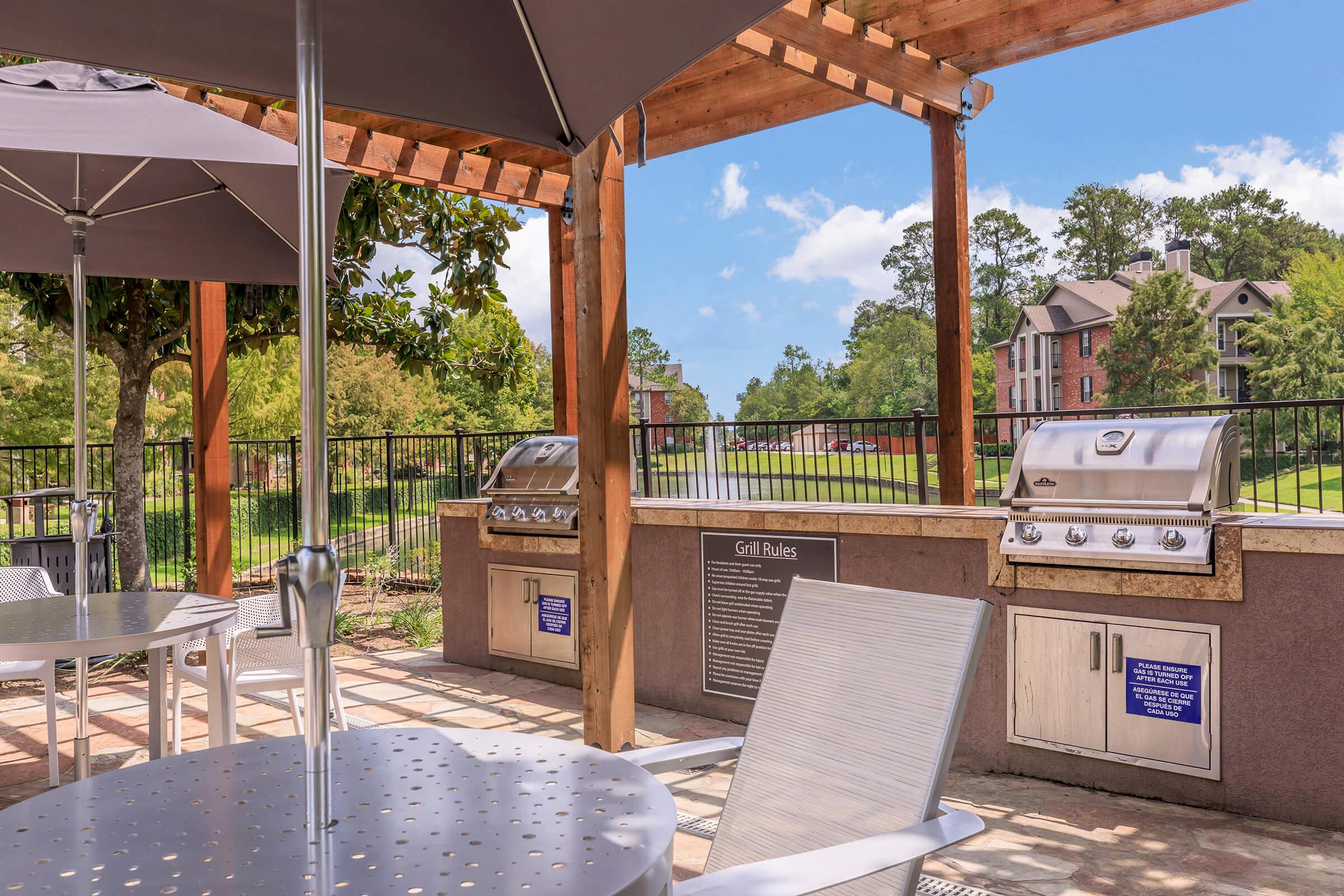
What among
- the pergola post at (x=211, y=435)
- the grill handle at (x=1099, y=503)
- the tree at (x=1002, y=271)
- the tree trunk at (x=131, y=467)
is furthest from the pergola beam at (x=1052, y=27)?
the tree at (x=1002, y=271)

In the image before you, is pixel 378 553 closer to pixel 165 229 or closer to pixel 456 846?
pixel 165 229

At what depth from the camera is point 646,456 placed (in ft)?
23.9

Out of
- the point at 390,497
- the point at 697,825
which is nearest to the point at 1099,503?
the point at 697,825

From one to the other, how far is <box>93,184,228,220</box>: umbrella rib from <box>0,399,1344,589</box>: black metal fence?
266 centimetres

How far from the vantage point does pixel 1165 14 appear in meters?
4.58

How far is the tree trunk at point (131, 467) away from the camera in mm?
6848

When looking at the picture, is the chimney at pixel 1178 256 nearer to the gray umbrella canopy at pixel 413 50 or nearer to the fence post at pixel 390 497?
the fence post at pixel 390 497

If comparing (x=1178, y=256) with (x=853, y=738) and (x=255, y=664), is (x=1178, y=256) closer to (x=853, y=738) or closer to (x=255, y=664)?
(x=255, y=664)

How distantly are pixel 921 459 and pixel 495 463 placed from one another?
19.0ft

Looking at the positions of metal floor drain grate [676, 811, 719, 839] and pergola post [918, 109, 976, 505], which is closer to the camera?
metal floor drain grate [676, 811, 719, 839]

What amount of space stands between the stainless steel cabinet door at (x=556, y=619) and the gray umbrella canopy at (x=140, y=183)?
2.26 metres

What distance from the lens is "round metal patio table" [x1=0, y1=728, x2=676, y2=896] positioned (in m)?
1.06

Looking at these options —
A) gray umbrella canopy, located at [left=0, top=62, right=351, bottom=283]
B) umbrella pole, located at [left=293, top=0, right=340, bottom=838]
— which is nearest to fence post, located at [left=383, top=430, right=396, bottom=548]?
gray umbrella canopy, located at [left=0, top=62, right=351, bottom=283]

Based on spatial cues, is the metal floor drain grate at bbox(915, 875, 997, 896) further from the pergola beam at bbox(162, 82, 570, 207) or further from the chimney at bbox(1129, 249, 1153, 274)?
the chimney at bbox(1129, 249, 1153, 274)
